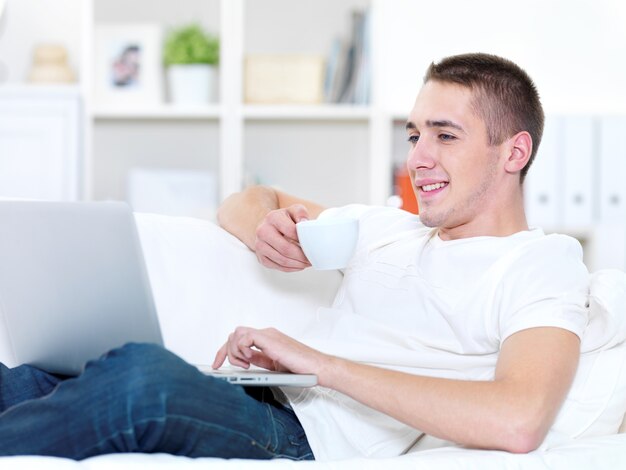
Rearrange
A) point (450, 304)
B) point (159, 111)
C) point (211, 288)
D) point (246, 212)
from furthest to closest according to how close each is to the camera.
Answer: point (159, 111) → point (246, 212) → point (211, 288) → point (450, 304)

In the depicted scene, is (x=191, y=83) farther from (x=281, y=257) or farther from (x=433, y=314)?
(x=433, y=314)

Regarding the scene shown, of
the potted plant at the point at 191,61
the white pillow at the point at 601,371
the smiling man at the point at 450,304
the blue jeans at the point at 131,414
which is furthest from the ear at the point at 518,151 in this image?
the potted plant at the point at 191,61

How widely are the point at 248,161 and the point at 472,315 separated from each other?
2495 mm

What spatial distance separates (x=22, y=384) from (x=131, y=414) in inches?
15.1

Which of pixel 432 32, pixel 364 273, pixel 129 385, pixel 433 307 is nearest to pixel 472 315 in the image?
pixel 433 307

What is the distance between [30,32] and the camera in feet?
12.7

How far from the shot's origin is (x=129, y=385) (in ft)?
→ 3.86

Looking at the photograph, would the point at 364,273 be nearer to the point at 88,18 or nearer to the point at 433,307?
the point at 433,307

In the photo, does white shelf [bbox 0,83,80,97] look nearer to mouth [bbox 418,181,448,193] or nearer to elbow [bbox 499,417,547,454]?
mouth [bbox 418,181,448,193]

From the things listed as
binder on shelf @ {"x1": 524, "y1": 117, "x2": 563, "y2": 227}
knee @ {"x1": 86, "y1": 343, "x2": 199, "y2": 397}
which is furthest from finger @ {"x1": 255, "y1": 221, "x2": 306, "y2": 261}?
binder on shelf @ {"x1": 524, "y1": 117, "x2": 563, "y2": 227}

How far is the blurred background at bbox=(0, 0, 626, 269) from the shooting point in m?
3.70

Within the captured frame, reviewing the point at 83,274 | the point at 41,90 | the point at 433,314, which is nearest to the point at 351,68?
the point at 41,90

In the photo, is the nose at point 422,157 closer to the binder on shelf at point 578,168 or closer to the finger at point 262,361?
the finger at point 262,361

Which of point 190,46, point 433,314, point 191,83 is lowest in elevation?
point 433,314
